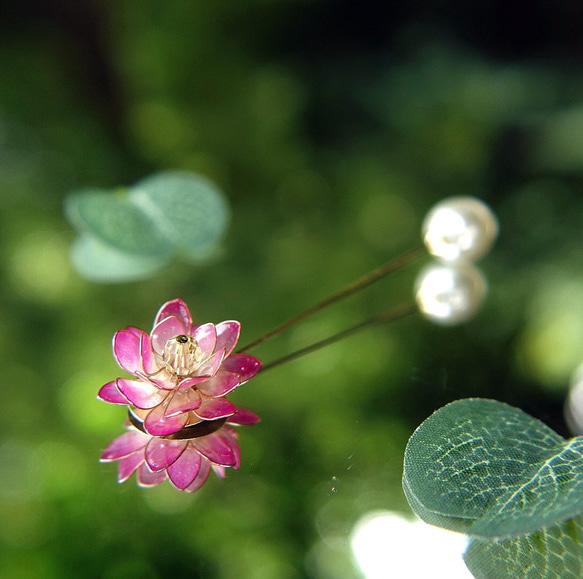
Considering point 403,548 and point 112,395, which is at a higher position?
point 112,395

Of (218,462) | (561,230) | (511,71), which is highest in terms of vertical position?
(218,462)

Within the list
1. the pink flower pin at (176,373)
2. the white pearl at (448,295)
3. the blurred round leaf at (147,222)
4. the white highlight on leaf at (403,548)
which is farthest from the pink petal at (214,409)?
the white pearl at (448,295)

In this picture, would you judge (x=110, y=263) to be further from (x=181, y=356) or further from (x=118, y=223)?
(x=181, y=356)

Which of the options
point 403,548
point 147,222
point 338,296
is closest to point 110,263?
point 147,222

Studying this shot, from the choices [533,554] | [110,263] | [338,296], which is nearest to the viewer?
[533,554]

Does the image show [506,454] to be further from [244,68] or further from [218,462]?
[244,68]

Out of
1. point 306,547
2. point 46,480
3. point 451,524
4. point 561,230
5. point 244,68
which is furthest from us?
point 244,68

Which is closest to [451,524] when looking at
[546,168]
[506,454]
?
[506,454]
